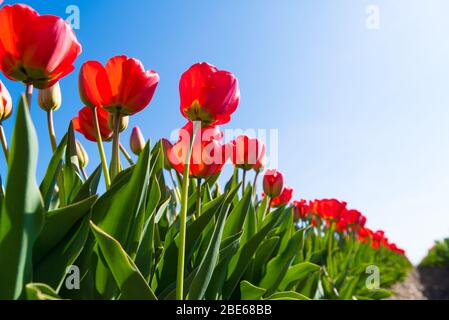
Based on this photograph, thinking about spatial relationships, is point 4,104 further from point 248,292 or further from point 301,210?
point 301,210

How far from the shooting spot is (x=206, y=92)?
751mm

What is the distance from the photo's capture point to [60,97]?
939 millimetres

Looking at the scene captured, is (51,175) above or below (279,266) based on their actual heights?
above

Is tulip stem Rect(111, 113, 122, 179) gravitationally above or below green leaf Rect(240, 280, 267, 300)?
above

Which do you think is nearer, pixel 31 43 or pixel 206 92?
pixel 31 43

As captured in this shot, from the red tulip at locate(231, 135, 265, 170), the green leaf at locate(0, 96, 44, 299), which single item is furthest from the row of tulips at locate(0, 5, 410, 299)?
the red tulip at locate(231, 135, 265, 170)

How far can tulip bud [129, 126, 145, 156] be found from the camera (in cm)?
129

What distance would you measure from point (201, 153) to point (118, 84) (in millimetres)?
260

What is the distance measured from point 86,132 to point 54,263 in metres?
0.52

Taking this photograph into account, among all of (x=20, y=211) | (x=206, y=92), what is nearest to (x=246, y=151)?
(x=206, y=92)

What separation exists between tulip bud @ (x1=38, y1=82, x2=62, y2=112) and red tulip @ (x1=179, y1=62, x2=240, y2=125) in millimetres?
346

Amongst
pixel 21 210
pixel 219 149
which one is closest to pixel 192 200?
pixel 219 149

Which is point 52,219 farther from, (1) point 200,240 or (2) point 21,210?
(1) point 200,240

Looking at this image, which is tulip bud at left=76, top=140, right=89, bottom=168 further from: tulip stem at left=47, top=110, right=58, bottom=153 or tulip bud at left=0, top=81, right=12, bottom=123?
tulip bud at left=0, top=81, right=12, bottom=123
